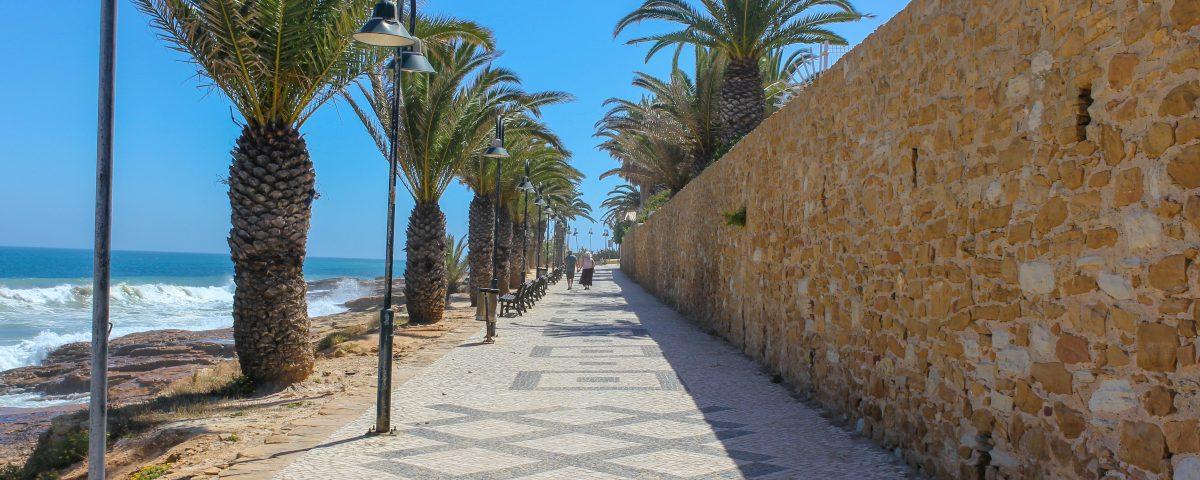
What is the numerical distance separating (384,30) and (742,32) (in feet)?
39.3

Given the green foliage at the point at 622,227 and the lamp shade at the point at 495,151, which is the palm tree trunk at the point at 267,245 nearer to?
the lamp shade at the point at 495,151

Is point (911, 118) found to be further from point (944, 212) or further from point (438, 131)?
point (438, 131)

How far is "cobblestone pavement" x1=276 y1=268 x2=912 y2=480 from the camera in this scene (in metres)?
4.88

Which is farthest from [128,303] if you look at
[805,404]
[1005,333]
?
[1005,333]

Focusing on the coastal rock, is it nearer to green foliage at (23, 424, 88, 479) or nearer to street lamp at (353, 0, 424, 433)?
green foliage at (23, 424, 88, 479)

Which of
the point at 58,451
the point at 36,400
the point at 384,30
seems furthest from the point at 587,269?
the point at 384,30

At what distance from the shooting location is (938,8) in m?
4.74

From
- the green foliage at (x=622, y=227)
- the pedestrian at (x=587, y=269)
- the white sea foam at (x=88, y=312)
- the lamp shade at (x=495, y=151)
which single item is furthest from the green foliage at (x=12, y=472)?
the green foliage at (x=622, y=227)

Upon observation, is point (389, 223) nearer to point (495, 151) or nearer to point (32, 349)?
point (495, 151)

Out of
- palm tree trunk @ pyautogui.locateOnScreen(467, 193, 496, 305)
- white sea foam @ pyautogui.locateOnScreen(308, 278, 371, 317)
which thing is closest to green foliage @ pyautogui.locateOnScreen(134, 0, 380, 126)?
palm tree trunk @ pyautogui.locateOnScreen(467, 193, 496, 305)

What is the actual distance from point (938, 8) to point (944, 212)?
3.98 ft

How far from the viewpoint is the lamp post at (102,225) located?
3709 mm

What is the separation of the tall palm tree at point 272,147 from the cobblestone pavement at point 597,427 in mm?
1707

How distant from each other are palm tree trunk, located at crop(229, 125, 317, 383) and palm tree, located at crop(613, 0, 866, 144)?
9688mm
